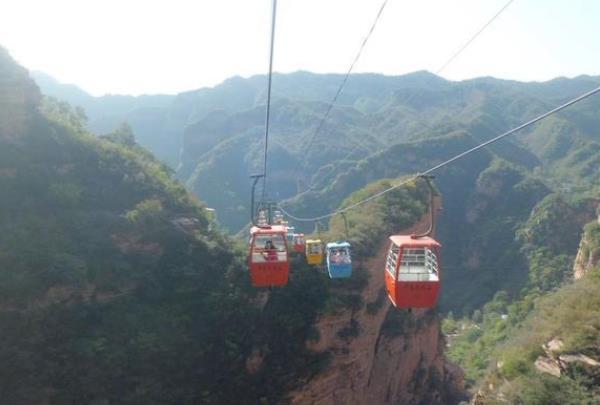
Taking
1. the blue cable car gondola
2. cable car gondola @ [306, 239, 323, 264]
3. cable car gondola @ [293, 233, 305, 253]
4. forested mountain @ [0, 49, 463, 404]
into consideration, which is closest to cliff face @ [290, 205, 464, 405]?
forested mountain @ [0, 49, 463, 404]

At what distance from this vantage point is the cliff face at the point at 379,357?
69.5 ft

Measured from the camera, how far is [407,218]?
28609 millimetres

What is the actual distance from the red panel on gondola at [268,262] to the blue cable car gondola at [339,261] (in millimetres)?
4699

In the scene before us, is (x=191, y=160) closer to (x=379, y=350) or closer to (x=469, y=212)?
(x=469, y=212)

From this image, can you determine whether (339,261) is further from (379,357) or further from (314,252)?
(379,357)

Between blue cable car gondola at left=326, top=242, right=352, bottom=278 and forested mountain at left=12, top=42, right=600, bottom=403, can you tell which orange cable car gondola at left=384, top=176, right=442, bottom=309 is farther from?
forested mountain at left=12, top=42, right=600, bottom=403

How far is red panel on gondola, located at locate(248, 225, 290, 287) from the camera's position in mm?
12594

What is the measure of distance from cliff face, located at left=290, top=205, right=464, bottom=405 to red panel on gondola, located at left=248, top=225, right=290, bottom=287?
9366 mm

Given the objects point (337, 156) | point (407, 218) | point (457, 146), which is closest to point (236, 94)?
point (337, 156)

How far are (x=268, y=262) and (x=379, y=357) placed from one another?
14.0m

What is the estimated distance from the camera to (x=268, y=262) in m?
12.6

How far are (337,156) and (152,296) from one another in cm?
8446

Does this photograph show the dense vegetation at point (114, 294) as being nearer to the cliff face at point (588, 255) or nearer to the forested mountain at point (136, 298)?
the forested mountain at point (136, 298)

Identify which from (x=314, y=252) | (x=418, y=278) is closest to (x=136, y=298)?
(x=314, y=252)
